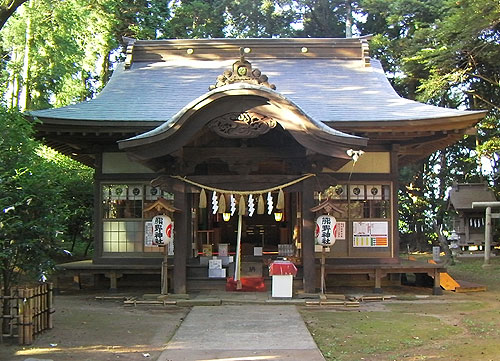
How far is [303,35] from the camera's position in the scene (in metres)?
33.7

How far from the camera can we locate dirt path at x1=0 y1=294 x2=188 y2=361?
21.1 feet

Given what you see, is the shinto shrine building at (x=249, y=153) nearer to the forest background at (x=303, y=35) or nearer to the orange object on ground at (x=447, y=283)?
the orange object on ground at (x=447, y=283)

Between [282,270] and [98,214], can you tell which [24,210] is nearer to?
[98,214]

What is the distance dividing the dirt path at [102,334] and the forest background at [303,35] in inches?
139

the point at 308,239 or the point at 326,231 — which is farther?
the point at 308,239

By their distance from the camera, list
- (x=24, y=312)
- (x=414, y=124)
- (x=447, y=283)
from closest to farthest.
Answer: (x=24, y=312) → (x=414, y=124) → (x=447, y=283)

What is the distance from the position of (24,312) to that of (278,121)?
556 cm

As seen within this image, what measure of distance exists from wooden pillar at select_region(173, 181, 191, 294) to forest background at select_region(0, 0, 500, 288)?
11.8ft

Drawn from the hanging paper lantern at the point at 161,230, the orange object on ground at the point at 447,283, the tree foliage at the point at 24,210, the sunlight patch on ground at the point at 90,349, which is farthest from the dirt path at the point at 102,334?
the orange object on ground at the point at 447,283

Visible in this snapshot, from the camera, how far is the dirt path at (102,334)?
6.43m

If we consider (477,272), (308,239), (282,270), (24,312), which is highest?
(308,239)

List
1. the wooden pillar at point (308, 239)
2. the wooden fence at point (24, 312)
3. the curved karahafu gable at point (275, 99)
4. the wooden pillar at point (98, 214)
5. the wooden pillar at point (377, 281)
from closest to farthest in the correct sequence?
1. the wooden fence at point (24, 312)
2. the curved karahafu gable at point (275, 99)
3. the wooden pillar at point (308, 239)
4. the wooden pillar at point (377, 281)
5. the wooden pillar at point (98, 214)

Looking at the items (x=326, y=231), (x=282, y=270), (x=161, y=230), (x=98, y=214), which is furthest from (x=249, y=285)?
(x=98, y=214)

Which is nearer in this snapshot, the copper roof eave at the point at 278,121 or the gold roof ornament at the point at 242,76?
the copper roof eave at the point at 278,121
